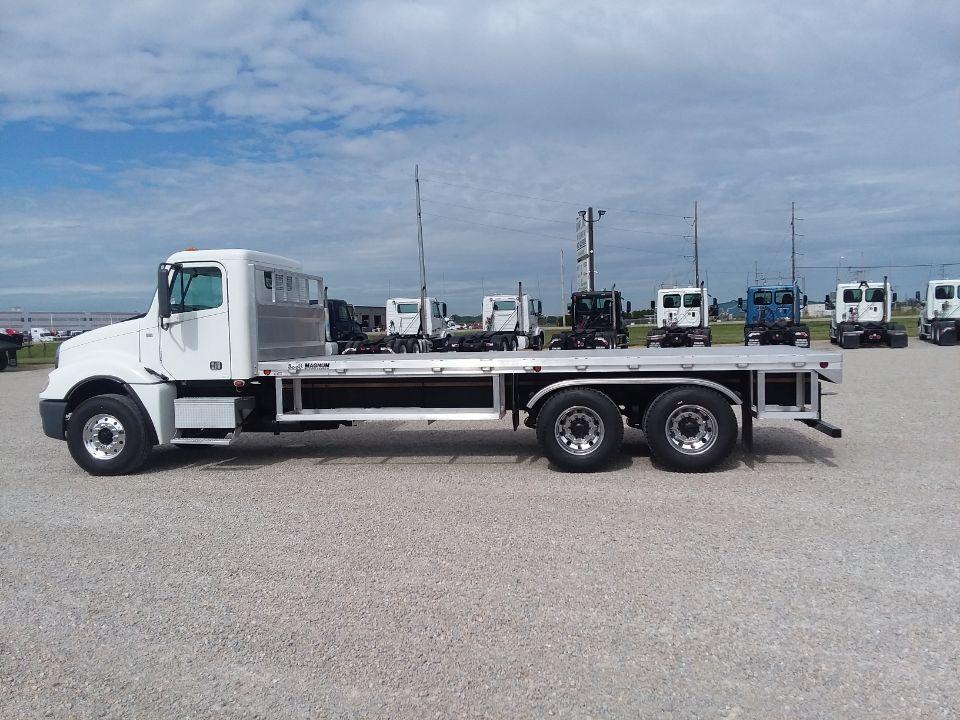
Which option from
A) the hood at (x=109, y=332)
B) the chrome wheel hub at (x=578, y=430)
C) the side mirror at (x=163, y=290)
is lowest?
the chrome wheel hub at (x=578, y=430)

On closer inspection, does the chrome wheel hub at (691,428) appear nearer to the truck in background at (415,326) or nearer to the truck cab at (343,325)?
the truck cab at (343,325)

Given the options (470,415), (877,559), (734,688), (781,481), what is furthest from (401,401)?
(734,688)

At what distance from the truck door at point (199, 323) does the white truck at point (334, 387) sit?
0.05 ft

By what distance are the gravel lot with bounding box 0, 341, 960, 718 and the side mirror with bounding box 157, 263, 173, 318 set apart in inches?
75.8

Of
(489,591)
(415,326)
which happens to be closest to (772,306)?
(415,326)

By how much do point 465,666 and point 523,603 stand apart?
2.88ft

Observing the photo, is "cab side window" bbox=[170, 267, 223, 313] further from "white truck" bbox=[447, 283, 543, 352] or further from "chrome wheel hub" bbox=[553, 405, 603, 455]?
"white truck" bbox=[447, 283, 543, 352]

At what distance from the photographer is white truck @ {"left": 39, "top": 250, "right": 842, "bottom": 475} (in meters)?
8.48

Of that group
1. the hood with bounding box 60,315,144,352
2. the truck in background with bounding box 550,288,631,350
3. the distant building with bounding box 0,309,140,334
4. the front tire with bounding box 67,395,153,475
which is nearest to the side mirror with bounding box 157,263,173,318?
the hood with bounding box 60,315,144,352

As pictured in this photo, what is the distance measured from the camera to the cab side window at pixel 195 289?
29.5 ft

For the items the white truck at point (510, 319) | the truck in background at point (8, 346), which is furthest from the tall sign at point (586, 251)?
the truck in background at point (8, 346)

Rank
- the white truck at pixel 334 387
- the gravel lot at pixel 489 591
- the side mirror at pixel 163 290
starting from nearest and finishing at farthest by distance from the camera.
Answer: the gravel lot at pixel 489 591
the white truck at pixel 334 387
the side mirror at pixel 163 290

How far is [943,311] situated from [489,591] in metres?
35.3

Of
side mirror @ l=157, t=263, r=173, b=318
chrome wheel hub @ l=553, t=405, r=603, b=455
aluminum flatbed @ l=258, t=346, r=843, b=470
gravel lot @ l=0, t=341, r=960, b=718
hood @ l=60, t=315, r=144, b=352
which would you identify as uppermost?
side mirror @ l=157, t=263, r=173, b=318
